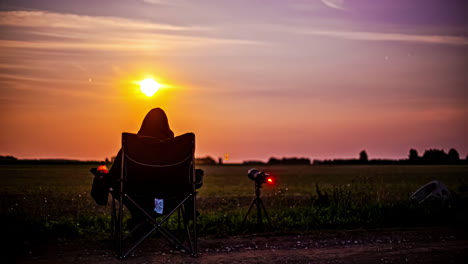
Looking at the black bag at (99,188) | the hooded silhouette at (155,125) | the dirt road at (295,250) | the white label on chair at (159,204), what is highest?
the hooded silhouette at (155,125)

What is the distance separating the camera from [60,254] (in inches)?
201

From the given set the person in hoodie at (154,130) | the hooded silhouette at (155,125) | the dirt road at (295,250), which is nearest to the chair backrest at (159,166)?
the person in hoodie at (154,130)

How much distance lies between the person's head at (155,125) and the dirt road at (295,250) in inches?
52.1

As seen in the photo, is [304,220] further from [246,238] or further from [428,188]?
[428,188]

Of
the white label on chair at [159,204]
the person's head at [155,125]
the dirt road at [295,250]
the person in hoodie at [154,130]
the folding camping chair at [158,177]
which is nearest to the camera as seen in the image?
the dirt road at [295,250]

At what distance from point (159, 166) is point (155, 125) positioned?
0.74 m

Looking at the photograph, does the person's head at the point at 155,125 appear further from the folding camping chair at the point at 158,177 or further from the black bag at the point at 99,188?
the black bag at the point at 99,188

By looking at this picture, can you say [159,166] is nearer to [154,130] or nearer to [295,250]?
[154,130]

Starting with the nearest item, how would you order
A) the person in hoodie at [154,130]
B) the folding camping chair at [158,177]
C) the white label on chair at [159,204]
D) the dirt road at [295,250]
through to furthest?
the dirt road at [295,250] < the folding camping chair at [158,177] < the white label on chair at [159,204] < the person in hoodie at [154,130]

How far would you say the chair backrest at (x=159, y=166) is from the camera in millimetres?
5099

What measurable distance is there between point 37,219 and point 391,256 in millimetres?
4545

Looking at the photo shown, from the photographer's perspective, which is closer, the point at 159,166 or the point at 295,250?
the point at 159,166

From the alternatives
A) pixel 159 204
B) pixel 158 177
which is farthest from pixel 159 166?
pixel 159 204

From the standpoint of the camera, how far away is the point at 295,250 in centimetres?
544
